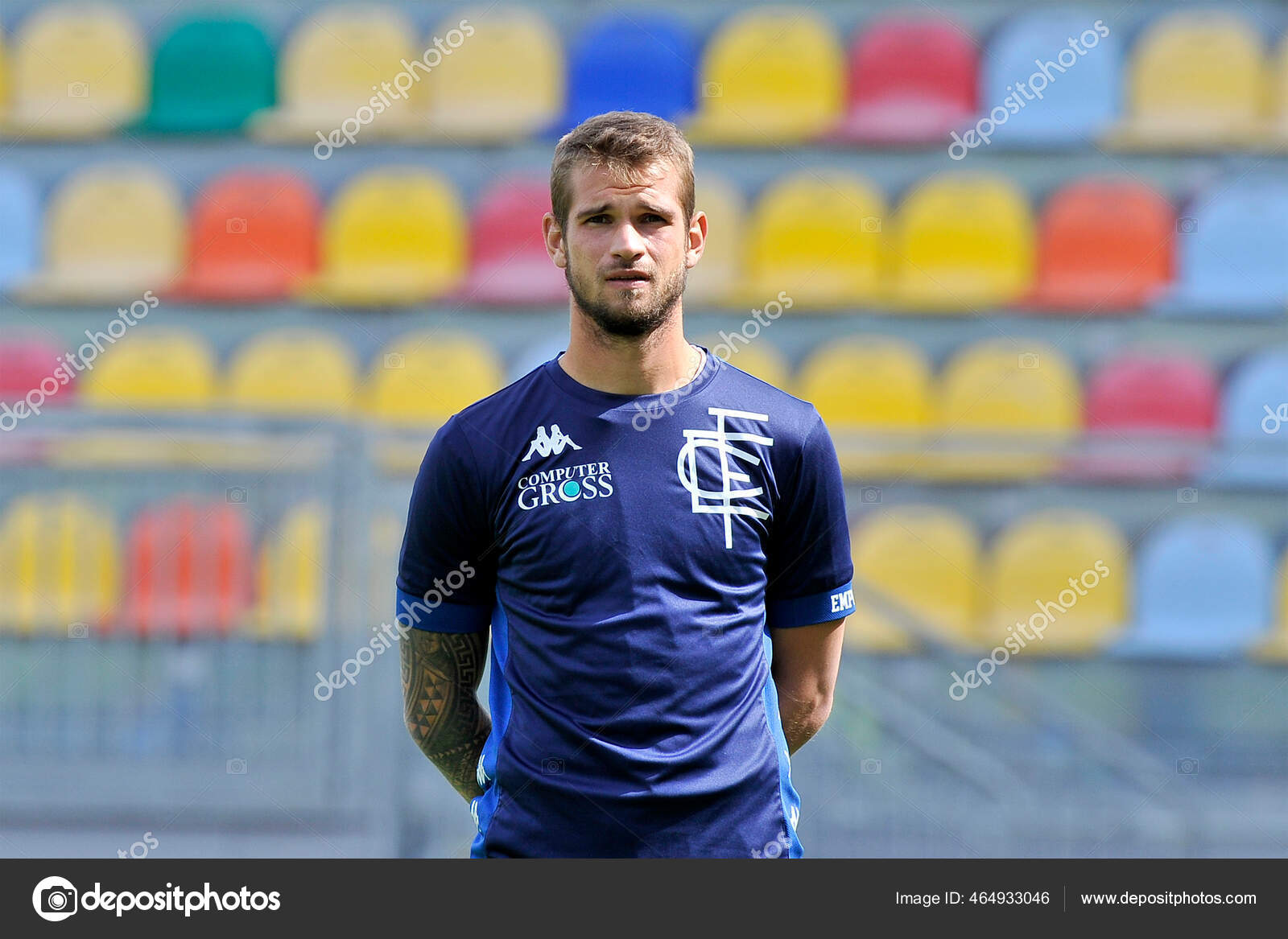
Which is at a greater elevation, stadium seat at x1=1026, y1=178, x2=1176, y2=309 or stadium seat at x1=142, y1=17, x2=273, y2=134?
stadium seat at x1=142, y1=17, x2=273, y2=134

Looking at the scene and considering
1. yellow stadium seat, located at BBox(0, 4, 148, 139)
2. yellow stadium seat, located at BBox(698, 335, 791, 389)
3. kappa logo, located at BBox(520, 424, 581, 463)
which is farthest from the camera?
yellow stadium seat, located at BBox(0, 4, 148, 139)

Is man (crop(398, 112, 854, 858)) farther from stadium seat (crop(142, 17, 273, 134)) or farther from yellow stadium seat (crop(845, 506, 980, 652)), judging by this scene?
stadium seat (crop(142, 17, 273, 134))

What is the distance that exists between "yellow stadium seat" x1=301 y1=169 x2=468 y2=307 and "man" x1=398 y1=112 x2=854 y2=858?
15.0 feet

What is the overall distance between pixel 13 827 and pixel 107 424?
1154 mm

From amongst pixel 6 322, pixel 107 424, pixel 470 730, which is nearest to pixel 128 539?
pixel 107 424

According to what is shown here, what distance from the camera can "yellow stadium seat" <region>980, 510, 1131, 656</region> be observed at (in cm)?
437

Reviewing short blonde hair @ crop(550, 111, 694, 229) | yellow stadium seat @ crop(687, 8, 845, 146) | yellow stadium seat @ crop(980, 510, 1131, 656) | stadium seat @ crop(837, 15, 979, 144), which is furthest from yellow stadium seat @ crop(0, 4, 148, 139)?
short blonde hair @ crop(550, 111, 694, 229)

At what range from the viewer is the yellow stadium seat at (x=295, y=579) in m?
3.85

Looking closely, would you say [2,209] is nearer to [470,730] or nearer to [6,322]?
[6,322]

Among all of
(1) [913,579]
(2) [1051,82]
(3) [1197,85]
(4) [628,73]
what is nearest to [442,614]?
(1) [913,579]

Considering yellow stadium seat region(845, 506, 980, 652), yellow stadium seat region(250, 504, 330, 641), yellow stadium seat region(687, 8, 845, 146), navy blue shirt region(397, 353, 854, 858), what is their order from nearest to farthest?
navy blue shirt region(397, 353, 854, 858) → yellow stadium seat region(250, 504, 330, 641) → yellow stadium seat region(845, 506, 980, 652) → yellow stadium seat region(687, 8, 845, 146)

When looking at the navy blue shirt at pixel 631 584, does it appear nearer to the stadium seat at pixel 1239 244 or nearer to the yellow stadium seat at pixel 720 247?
the yellow stadium seat at pixel 720 247

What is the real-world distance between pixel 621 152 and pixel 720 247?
453 centimetres

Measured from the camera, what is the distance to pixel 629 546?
1.84m
